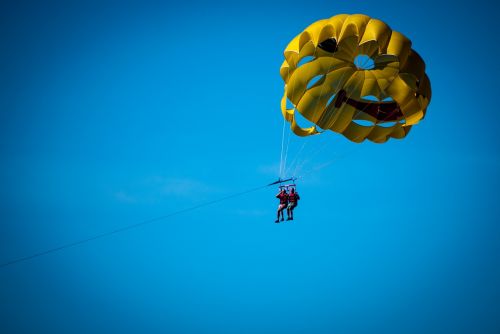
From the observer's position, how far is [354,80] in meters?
19.3

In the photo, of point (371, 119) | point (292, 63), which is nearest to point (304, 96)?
point (292, 63)

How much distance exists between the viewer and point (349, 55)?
60.7ft

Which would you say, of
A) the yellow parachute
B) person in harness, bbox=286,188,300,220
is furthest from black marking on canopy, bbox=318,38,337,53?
person in harness, bbox=286,188,300,220

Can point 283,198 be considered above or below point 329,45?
below

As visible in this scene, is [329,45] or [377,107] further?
[377,107]

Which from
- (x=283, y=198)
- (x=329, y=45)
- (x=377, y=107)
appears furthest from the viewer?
(x=377, y=107)

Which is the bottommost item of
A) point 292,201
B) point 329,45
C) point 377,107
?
point 292,201

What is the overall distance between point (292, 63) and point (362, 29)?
238 centimetres

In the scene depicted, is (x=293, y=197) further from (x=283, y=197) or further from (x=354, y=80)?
(x=354, y=80)

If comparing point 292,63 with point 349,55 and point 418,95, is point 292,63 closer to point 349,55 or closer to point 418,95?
point 349,55

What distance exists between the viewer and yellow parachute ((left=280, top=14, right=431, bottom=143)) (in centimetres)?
1777

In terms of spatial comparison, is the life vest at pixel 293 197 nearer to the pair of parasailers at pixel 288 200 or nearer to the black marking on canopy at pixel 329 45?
the pair of parasailers at pixel 288 200

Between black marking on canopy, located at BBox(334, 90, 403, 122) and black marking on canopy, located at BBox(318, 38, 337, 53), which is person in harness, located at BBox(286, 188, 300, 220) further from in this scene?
black marking on canopy, located at BBox(318, 38, 337, 53)

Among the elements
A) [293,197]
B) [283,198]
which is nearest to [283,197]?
[283,198]
